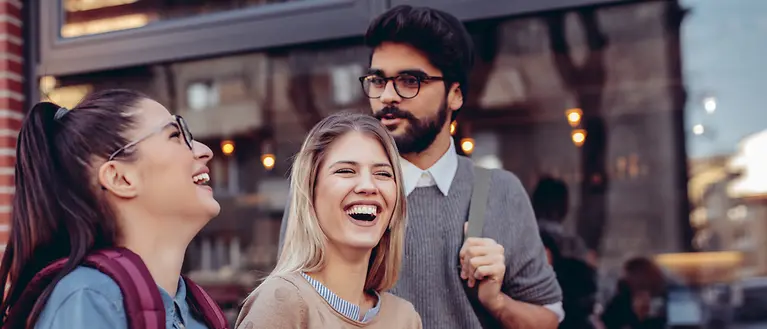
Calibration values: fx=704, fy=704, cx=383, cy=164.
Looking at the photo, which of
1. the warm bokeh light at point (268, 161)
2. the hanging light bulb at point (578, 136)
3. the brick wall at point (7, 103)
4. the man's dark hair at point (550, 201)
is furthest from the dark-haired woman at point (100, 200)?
the hanging light bulb at point (578, 136)

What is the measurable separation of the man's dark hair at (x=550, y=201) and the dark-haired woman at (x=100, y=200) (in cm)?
398

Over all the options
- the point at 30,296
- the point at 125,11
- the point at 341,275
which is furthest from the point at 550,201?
the point at 30,296

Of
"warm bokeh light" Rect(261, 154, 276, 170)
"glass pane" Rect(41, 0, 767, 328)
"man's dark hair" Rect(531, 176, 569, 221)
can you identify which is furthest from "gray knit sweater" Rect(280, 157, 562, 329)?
"warm bokeh light" Rect(261, 154, 276, 170)

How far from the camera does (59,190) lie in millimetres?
1230

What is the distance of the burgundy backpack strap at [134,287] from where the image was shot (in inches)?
46.1

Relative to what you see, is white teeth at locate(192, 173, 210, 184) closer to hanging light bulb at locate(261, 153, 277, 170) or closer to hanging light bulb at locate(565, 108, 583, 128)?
hanging light bulb at locate(261, 153, 277, 170)

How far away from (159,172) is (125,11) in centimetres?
270

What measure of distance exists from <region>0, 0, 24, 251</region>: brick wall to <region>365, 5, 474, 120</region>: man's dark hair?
213 cm

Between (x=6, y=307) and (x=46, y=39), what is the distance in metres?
2.48

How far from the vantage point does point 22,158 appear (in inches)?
49.8

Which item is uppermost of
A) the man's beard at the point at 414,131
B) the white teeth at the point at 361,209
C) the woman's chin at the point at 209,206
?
the man's beard at the point at 414,131

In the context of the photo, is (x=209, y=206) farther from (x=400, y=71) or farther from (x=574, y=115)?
(x=574, y=115)

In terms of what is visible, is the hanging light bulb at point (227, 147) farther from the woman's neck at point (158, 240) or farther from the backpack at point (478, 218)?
the woman's neck at point (158, 240)

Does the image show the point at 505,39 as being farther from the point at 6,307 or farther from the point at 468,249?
the point at 6,307
